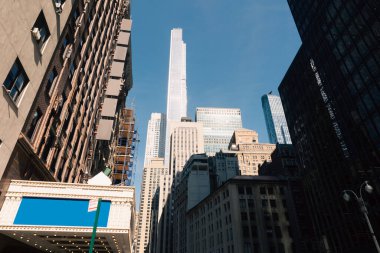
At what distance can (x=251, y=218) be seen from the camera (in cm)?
7262

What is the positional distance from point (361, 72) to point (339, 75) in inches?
225

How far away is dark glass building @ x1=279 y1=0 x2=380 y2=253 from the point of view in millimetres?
38531

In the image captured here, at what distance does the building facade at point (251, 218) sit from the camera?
228 feet

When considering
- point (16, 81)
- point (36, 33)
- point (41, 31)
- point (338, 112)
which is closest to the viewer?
point (16, 81)

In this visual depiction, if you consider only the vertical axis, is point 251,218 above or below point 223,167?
below

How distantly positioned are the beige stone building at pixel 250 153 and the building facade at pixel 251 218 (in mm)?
66393

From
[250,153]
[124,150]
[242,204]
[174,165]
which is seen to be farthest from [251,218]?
[174,165]

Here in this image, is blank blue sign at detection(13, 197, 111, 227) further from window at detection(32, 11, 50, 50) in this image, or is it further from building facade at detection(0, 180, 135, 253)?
window at detection(32, 11, 50, 50)

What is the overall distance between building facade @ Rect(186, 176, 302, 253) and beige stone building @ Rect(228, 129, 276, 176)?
66393 millimetres

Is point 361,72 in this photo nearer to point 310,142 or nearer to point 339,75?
point 339,75

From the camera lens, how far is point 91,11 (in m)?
35.2

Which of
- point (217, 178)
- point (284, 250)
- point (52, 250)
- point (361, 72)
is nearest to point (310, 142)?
point (361, 72)

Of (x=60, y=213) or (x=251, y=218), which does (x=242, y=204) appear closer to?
(x=251, y=218)

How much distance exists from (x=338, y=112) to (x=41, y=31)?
46255mm
